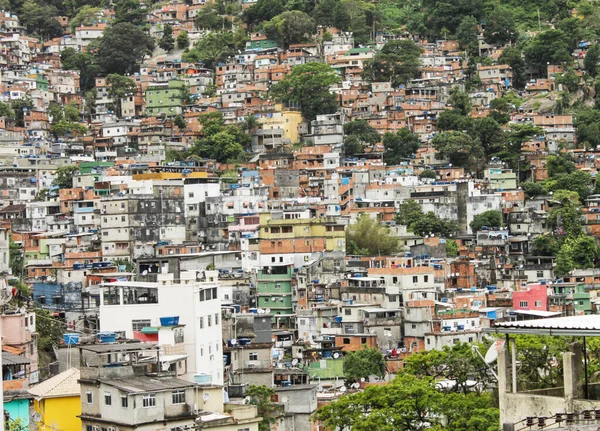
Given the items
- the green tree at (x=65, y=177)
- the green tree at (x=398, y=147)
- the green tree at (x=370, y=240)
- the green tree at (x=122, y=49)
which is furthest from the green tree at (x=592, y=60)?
the green tree at (x=65, y=177)

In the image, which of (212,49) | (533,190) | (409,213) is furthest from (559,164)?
(212,49)

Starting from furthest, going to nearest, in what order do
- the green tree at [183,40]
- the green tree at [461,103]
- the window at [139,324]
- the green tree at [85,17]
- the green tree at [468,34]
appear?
the green tree at [85,17] < the green tree at [183,40] < the green tree at [468,34] < the green tree at [461,103] < the window at [139,324]

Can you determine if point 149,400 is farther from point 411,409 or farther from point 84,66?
point 84,66

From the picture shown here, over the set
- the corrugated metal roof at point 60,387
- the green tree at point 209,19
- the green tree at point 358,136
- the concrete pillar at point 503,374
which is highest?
the green tree at point 209,19

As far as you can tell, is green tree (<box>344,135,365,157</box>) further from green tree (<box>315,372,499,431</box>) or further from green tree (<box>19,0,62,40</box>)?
green tree (<box>315,372,499,431</box>)

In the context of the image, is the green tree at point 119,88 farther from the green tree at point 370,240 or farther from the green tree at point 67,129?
the green tree at point 370,240
